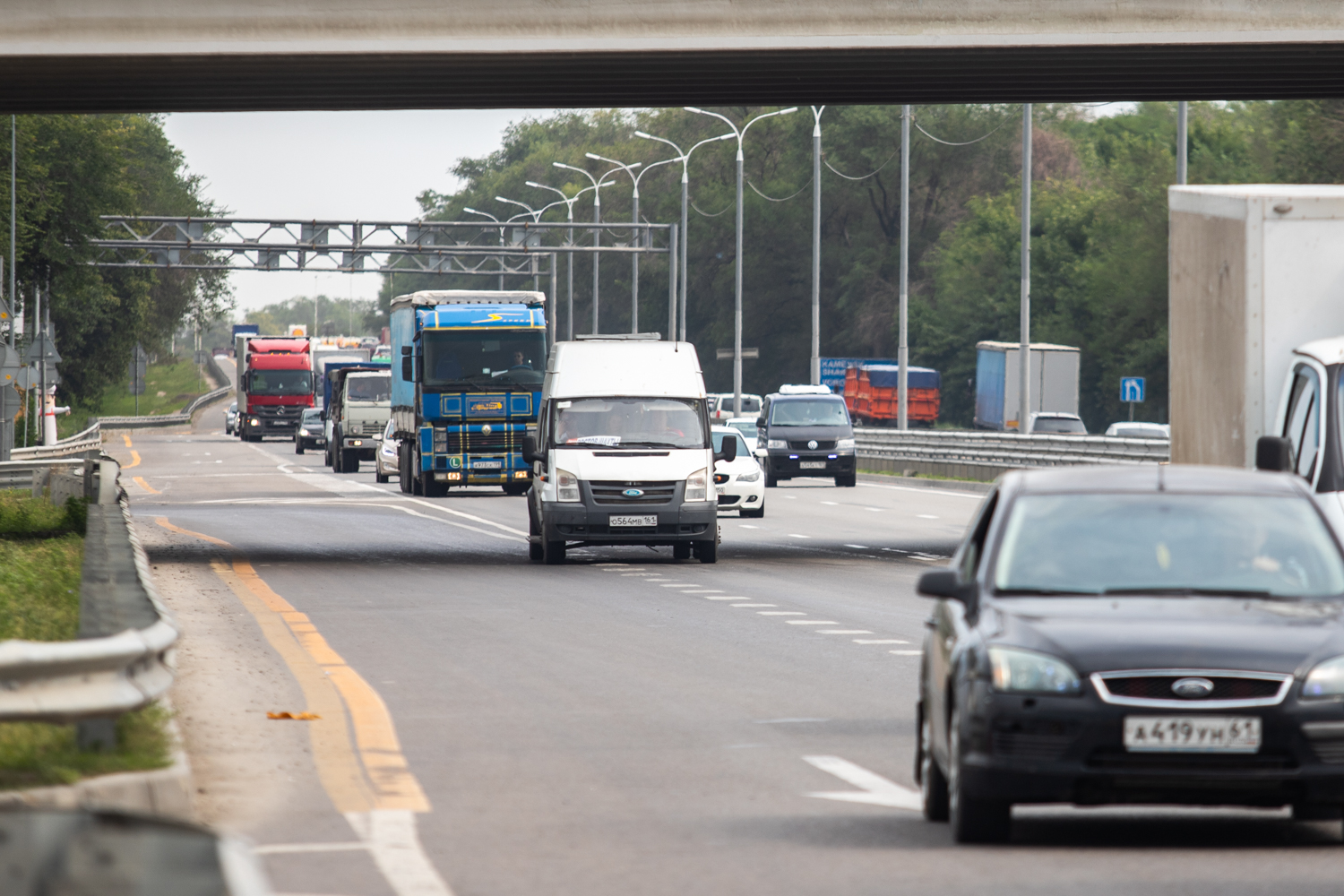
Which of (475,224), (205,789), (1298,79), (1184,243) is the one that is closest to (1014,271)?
(475,224)

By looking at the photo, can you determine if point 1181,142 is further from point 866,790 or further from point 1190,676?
point 1190,676

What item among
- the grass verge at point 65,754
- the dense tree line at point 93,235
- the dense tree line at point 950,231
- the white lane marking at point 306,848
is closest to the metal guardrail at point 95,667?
the grass verge at point 65,754

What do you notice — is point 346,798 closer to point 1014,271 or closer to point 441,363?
point 441,363

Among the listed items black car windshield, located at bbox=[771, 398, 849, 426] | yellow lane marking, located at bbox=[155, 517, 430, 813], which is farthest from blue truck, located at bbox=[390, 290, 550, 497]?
yellow lane marking, located at bbox=[155, 517, 430, 813]

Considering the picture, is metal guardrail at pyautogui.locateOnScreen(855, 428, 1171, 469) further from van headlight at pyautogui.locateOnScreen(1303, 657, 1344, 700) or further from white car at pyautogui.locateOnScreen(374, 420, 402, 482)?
van headlight at pyautogui.locateOnScreen(1303, 657, 1344, 700)

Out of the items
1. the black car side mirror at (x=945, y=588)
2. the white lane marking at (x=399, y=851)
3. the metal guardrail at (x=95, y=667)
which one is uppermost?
the black car side mirror at (x=945, y=588)

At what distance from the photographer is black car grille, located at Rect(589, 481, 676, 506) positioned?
77.7 ft

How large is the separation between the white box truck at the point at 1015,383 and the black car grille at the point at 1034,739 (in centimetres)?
6072

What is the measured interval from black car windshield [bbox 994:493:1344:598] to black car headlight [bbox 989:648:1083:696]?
22.3 inches

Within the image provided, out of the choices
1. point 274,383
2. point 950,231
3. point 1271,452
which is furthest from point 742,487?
point 950,231

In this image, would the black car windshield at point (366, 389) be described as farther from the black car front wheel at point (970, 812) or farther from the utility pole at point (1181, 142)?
the black car front wheel at point (970, 812)

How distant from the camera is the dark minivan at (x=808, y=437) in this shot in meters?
48.9

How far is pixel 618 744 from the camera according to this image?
411 inches

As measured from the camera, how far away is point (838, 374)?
95.1 m
